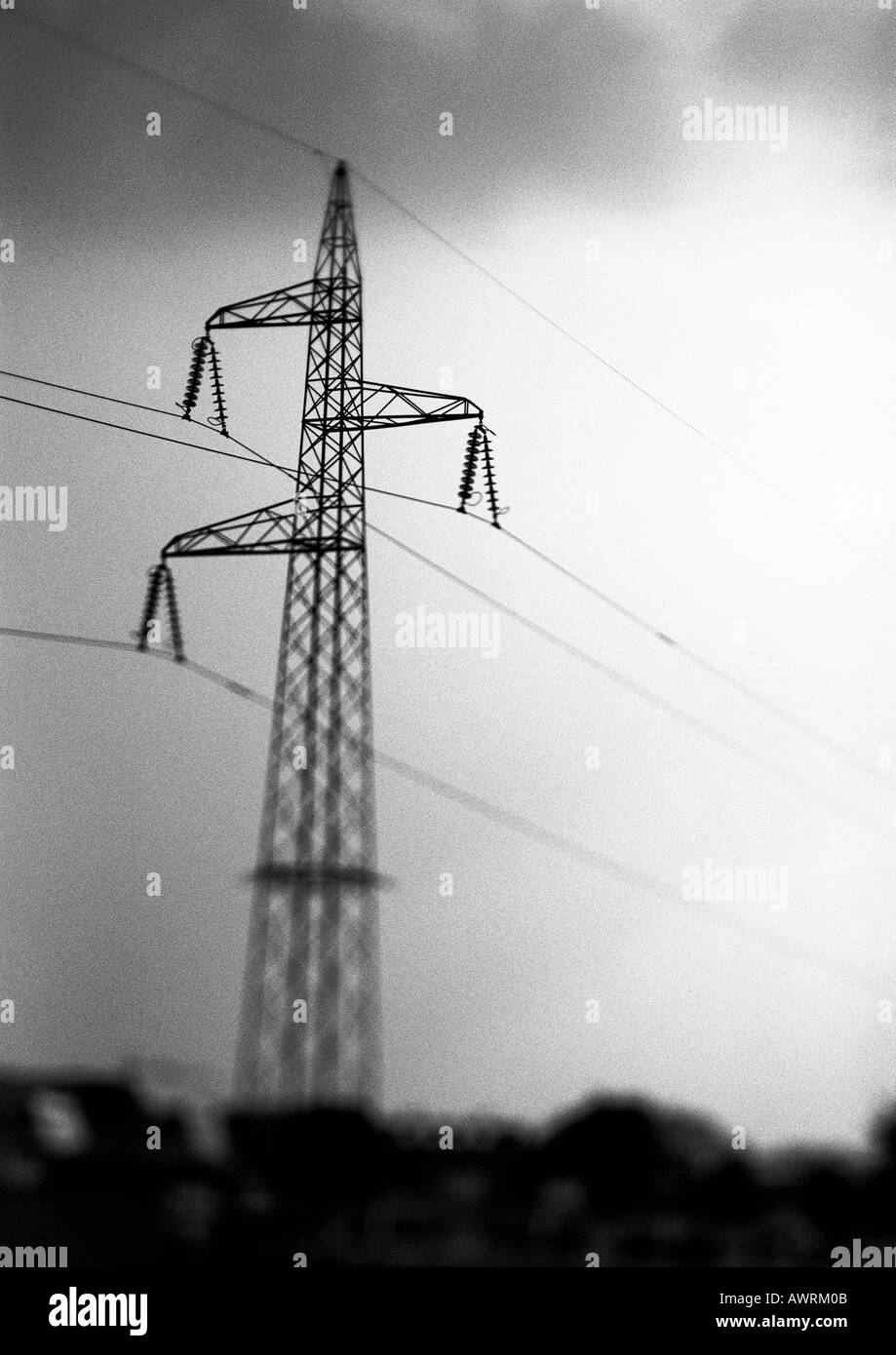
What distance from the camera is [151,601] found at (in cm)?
1017

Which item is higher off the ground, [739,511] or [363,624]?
[739,511]

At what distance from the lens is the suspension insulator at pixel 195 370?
10.3 metres

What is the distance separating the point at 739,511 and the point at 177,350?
369 cm

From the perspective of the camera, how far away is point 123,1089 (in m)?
9.73

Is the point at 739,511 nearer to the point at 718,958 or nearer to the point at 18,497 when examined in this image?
the point at 718,958

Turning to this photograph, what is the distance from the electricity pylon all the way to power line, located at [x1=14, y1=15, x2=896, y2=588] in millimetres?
424

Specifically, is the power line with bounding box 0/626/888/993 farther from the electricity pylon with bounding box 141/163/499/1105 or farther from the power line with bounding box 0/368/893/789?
the power line with bounding box 0/368/893/789

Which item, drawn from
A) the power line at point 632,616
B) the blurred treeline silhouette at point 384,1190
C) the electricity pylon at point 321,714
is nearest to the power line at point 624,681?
the power line at point 632,616

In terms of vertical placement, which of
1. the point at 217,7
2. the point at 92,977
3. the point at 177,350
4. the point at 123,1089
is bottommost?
the point at 123,1089

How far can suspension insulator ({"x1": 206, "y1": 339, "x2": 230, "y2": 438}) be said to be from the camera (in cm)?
1045

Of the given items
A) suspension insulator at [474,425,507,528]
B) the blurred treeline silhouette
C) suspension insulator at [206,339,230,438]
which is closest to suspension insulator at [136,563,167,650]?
suspension insulator at [206,339,230,438]
